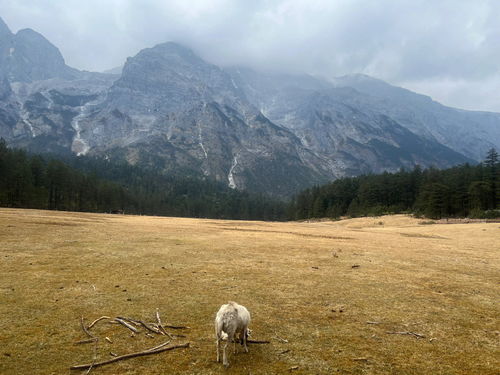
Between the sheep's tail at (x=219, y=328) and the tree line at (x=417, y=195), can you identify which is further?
the tree line at (x=417, y=195)

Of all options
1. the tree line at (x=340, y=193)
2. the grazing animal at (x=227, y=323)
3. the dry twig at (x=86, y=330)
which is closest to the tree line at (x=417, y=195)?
the tree line at (x=340, y=193)

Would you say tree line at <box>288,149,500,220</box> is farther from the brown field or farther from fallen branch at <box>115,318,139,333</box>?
fallen branch at <box>115,318,139,333</box>

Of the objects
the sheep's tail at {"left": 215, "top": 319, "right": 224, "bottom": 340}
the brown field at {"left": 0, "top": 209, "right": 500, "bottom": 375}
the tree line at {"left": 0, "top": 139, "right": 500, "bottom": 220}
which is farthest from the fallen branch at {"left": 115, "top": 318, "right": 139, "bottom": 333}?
the tree line at {"left": 0, "top": 139, "right": 500, "bottom": 220}

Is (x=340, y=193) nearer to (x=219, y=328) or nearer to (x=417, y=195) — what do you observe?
(x=417, y=195)

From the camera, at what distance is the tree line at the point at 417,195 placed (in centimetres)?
9300

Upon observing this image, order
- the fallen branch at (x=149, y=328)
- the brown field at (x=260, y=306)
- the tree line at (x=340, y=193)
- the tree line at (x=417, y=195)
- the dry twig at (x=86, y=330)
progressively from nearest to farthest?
the brown field at (x=260, y=306) < the dry twig at (x=86, y=330) < the fallen branch at (x=149, y=328) < the tree line at (x=417, y=195) < the tree line at (x=340, y=193)

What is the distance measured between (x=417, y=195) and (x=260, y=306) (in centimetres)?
13585

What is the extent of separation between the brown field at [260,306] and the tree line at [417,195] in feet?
248

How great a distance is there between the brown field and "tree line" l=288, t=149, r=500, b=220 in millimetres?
75529

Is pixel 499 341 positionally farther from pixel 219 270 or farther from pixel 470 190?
pixel 470 190

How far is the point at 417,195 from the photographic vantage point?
5182 inches

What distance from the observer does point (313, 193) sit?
179 meters

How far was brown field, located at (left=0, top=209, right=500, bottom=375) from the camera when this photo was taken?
1024 centimetres

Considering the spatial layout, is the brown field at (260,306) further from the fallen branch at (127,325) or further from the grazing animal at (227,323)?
the grazing animal at (227,323)
